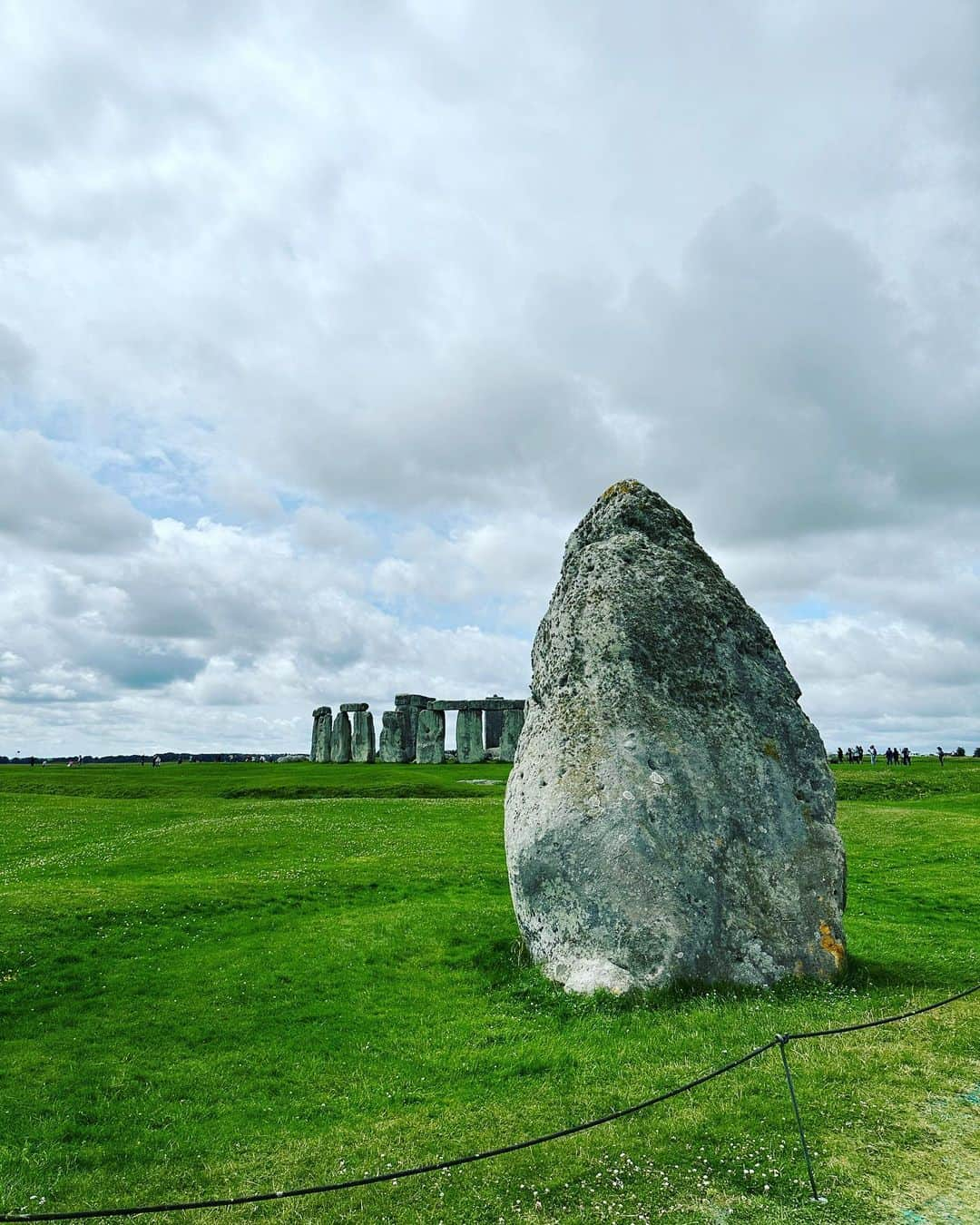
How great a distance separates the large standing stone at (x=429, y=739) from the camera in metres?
65.4

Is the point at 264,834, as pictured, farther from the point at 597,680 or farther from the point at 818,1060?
the point at 818,1060

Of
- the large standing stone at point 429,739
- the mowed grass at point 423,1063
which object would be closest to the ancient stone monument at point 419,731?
the large standing stone at point 429,739

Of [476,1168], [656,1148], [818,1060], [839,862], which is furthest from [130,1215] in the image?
[839,862]

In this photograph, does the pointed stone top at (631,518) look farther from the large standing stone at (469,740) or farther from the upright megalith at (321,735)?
the upright megalith at (321,735)

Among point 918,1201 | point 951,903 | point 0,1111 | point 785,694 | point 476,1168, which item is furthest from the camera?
point 951,903

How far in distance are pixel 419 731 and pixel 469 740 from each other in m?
4.10

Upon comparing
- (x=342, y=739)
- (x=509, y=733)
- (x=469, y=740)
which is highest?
(x=509, y=733)

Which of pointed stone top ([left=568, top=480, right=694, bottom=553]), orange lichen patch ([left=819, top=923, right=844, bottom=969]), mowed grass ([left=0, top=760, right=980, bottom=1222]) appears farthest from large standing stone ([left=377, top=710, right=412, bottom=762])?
orange lichen patch ([left=819, top=923, right=844, bottom=969])

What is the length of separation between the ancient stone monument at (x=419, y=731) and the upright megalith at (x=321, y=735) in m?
0.08

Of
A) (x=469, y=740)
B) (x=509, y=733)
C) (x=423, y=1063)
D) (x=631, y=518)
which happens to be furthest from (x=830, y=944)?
(x=469, y=740)

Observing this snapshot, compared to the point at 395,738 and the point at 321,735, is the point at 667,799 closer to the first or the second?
the point at 395,738

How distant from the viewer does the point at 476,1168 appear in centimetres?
751

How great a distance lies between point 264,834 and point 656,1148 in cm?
2106

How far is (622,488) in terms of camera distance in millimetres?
15219
